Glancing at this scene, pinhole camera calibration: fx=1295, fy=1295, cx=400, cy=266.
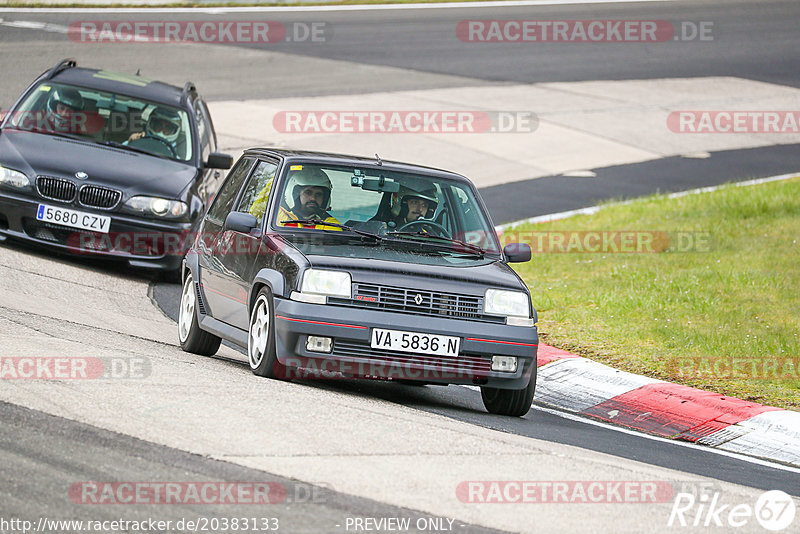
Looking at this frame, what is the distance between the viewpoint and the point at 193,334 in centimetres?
971

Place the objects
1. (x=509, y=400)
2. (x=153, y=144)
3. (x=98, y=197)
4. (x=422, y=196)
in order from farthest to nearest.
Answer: (x=153, y=144)
(x=98, y=197)
(x=422, y=196)
(x=509, y=400)

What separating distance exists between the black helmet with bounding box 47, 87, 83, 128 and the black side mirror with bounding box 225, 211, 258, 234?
5.18m

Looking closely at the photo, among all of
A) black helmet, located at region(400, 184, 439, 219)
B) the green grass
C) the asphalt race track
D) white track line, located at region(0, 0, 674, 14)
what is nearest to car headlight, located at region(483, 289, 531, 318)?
the asphalt race track

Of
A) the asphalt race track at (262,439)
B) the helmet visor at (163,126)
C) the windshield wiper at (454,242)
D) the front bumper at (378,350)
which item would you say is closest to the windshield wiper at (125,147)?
the helmet visor at (163,126)

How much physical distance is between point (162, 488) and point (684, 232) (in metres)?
11.5

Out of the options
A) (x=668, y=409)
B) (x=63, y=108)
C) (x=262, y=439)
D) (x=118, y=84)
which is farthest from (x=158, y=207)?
(x=262, y=439)

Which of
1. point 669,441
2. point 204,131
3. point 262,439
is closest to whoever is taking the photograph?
point 262,439

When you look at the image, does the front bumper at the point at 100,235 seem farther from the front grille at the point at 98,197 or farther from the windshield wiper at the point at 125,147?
the windshield wiper at the point at 125,147

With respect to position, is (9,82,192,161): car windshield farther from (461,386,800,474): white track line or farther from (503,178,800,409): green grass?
(461,386,800,474): white track line

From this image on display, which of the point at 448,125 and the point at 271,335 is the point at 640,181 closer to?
the point at 448,125

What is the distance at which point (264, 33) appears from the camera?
99.7ft

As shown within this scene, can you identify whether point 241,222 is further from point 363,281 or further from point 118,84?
point 118,84

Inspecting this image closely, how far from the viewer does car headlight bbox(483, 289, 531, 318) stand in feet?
26.7

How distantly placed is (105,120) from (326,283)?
253 inches
